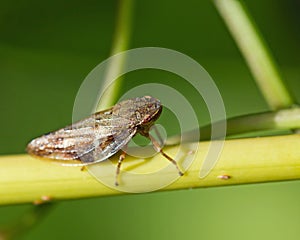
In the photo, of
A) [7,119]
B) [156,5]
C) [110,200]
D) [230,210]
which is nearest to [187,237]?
[230,210]

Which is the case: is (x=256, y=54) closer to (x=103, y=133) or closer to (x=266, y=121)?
(x=266, y=121)

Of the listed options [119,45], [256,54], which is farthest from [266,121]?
[119,45]

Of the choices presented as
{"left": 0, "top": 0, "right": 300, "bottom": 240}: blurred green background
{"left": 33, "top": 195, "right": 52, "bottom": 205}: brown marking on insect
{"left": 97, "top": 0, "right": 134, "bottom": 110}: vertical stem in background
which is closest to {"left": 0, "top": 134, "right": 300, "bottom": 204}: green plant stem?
{"left": 33, "top": 195, "right": 52, "bottom": 205}: brown marking on insect

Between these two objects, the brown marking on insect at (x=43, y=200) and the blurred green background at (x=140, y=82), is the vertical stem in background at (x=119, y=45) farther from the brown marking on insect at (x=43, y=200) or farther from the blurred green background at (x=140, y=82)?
the blurred green background at (x=140, y=82)

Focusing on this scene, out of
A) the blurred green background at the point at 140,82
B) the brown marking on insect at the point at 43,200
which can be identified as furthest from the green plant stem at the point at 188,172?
the blurred green background at the point at 140,82

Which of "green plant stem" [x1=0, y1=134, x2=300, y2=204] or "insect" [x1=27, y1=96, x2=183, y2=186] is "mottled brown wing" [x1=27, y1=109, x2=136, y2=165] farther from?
"green plant stem" [x1=0, y1=134, x2=300, y2=204]
